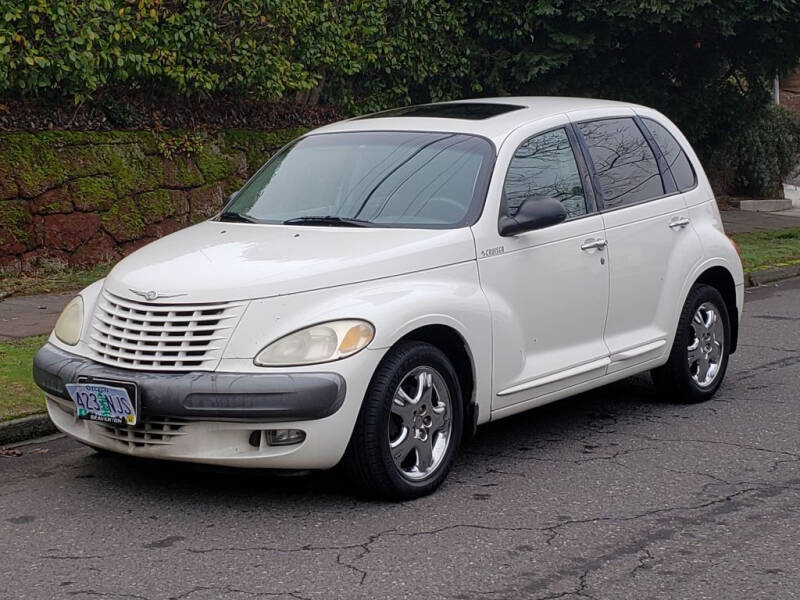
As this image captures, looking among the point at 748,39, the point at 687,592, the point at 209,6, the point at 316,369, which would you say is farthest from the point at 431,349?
the point at 748,39

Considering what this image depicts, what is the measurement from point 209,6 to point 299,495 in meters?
8.01

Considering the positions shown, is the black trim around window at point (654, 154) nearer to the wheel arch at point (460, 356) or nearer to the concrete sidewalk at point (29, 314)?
the wheel arch at point (460, 356)

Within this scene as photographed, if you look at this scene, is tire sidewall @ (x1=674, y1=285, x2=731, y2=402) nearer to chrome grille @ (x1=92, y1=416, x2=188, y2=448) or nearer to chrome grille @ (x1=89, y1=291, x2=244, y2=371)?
chrome grille @ (x1=89, y1=291, x2=244, y2=371)

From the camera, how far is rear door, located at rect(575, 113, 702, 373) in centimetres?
698

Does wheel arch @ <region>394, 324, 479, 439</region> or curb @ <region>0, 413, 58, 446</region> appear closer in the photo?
wheel arch @ <region>394, 324, 479, 439</region>

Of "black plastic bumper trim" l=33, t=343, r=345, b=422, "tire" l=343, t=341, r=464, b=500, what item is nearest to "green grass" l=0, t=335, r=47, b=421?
"black plastic bumper trim" l=33, t=343, r=345, b=422

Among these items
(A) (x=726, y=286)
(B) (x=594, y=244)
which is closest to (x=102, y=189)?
(A) (x=726, y=286)

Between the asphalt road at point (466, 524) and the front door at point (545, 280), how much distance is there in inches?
17.3

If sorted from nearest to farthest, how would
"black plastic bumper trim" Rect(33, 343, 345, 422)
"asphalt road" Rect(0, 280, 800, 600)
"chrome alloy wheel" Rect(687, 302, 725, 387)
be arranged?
1. "asphalt road" Rect(0, 280, 800, 600)
2. "black plastic bumper trim" Rect(33, 343, 345, 422)
3. "chrome alloy wheel" Rect(687, 302, 725, 387)

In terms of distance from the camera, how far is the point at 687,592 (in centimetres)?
461

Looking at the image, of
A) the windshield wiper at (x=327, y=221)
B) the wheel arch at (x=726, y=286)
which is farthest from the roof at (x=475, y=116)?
the wheel arch at (x=726, y=286)

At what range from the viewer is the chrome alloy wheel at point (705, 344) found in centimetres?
762

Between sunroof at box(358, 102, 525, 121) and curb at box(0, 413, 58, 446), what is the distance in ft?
8.08

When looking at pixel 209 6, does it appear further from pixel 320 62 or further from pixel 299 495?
pixel 299 495
